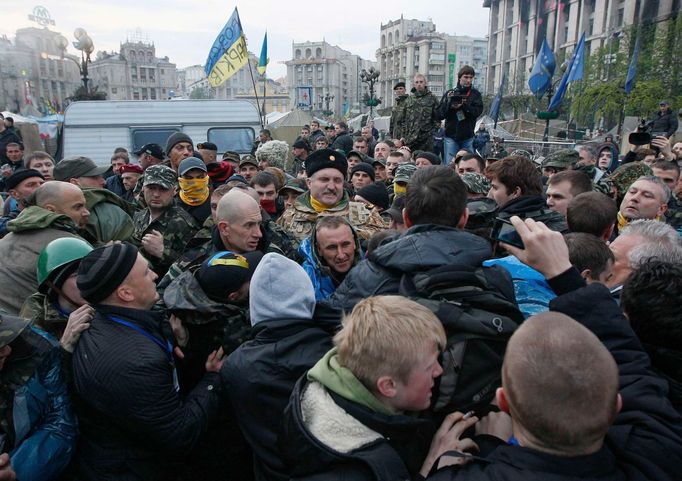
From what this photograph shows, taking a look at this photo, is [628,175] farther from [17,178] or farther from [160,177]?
[17,178]

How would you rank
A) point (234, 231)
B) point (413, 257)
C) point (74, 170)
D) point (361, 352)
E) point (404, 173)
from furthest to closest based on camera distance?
point (404, 173), point (74, 170), point (234, 231), point (413, 257), point (361, 352)

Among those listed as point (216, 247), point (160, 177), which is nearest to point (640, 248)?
point (216, 247)

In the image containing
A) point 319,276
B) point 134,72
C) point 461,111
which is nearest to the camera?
point 319,276

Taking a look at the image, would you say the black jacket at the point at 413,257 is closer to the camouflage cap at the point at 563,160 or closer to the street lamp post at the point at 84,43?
the camouflage cap at the point at 563,160

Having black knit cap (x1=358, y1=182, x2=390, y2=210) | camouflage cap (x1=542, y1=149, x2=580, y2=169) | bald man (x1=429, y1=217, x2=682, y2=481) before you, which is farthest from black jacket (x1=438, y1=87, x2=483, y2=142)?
bald man (x1=429, y1=217, x2=682, y2=481)

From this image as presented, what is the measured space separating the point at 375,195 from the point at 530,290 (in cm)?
306

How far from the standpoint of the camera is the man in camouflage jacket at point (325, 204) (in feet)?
13.6

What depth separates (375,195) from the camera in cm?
497

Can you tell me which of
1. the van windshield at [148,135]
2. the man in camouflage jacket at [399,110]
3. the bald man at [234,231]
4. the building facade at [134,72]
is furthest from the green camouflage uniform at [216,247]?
the building facade at [134,72]

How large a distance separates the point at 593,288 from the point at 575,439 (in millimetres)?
601

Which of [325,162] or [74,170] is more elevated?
[325,162]

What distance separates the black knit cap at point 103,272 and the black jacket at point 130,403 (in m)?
0.09

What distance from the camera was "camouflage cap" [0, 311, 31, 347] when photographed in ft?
6.47

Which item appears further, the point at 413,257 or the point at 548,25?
the point at 548,25
